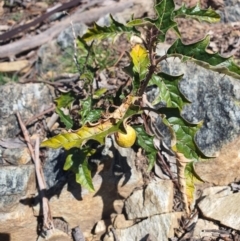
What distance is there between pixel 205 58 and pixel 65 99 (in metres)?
1.06

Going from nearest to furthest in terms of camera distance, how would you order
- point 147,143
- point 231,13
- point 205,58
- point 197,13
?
point 205,58 < point 197,13 < point 147,143 < point 231,13

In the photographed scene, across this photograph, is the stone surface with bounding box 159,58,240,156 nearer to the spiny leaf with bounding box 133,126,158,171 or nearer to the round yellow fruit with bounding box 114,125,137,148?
the spiny leaf with bounding box 133,126,158,171

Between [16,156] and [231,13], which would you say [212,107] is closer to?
[231,13]

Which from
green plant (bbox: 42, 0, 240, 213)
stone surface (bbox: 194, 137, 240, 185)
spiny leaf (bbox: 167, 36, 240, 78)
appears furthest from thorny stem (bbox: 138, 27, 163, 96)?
stone surface (bbox: 194, 137, 240, 185)

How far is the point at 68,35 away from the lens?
4137 mm

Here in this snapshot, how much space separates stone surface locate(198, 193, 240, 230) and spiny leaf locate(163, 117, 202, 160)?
536mm

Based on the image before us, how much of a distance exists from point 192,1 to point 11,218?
84.8 inches

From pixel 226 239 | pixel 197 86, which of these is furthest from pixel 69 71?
pixel 226 239

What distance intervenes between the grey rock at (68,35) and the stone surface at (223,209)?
5.56ft

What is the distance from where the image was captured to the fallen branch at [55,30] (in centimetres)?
430

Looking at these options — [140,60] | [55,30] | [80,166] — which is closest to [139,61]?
[140,60]

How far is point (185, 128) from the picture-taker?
8.91 ft

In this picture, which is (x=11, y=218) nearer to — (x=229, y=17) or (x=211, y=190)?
(x=211, y=190)

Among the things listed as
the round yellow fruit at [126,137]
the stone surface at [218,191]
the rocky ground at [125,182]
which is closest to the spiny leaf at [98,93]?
the rocky ground at [125,182]
